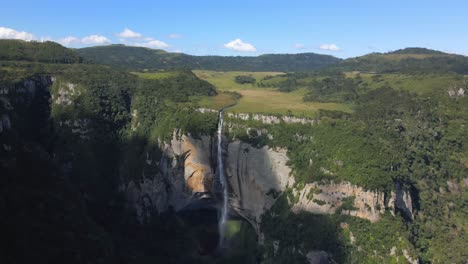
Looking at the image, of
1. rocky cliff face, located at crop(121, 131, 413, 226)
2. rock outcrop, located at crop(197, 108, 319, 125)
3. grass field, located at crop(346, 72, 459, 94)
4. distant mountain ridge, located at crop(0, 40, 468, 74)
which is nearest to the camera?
rocky cliff face, located at crop(121, 131, 413, 226)

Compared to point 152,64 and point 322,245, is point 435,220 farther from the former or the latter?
point 152,64

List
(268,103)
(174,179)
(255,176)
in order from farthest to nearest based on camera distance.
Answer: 1. (268,103)
2. (174,179)
3. (255,176)

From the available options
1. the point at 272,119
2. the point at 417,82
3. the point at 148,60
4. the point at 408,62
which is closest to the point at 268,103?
the point at 272,119

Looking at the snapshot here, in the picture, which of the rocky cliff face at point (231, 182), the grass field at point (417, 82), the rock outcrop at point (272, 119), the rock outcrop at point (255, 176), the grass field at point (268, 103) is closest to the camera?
the rocky cliff face at point (231, 182)

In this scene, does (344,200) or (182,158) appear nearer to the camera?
(344,200)

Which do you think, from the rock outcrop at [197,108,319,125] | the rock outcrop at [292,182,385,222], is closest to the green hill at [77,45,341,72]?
the rock outcrop at [197,108,319,125]

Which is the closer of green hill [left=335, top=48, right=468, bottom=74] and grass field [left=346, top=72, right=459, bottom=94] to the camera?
grass field [left=346, top=72, right=459, bottom=94]

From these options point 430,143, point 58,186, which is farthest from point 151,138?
point 430,143

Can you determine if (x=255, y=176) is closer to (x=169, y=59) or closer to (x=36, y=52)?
(x=36, y=52)

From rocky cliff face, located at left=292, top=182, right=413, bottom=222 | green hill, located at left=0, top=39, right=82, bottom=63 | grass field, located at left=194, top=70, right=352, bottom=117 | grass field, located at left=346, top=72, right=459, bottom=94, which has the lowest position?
rocky cliff face, located at left=292, top=182, right=413, bottom=222

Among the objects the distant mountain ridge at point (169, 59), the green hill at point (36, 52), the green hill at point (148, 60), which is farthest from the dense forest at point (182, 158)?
the green hill at point (148, 60)

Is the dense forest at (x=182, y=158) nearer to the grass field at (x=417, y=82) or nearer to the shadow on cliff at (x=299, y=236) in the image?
the shadow on cliff at (x=299, y=236)

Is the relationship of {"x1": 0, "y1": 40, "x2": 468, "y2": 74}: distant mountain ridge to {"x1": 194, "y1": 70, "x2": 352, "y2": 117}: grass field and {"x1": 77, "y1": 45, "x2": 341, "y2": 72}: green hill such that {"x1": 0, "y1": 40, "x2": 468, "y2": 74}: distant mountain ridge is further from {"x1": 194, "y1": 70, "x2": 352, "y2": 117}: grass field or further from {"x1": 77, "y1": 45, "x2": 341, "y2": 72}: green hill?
{"x1": 194, "y1": 70, "x2": 352, "y2": 117}: grass field
